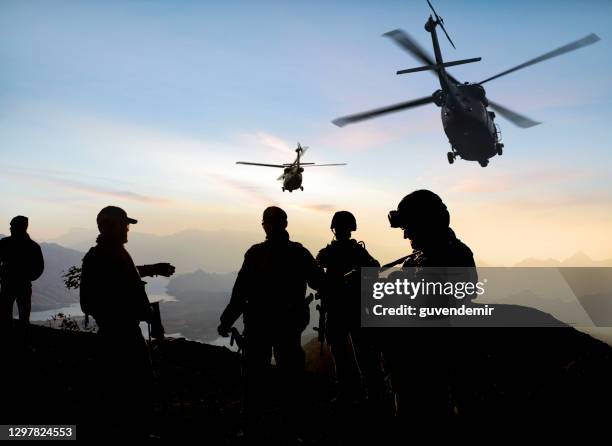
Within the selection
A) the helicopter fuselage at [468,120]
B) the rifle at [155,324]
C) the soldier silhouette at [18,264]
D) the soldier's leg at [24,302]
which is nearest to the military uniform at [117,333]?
the rifle at [155,324]

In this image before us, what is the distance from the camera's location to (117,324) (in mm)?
3809

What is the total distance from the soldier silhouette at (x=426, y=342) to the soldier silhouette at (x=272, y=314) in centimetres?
205

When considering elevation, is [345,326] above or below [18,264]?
below

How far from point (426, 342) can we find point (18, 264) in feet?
28.5

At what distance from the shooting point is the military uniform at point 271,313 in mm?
4348

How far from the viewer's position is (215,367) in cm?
909

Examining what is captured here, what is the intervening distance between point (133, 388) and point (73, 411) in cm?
233

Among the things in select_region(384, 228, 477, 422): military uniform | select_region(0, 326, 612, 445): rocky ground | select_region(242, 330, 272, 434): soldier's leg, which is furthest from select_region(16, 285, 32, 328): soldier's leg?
select_region(384, 228, 477, 422): military uniform

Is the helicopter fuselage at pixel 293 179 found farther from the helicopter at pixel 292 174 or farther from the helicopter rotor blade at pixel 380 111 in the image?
the helicopter rotor blade at pixel 380 111

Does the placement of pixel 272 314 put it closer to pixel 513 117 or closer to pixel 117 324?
pixel 117 324

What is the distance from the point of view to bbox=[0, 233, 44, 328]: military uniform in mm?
7758

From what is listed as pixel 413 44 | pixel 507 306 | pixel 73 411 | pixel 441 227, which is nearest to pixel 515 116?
pixel 413 44

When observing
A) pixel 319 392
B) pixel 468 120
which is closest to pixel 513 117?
pixel 468 120

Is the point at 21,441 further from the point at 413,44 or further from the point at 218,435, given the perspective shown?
the point at 413,44
